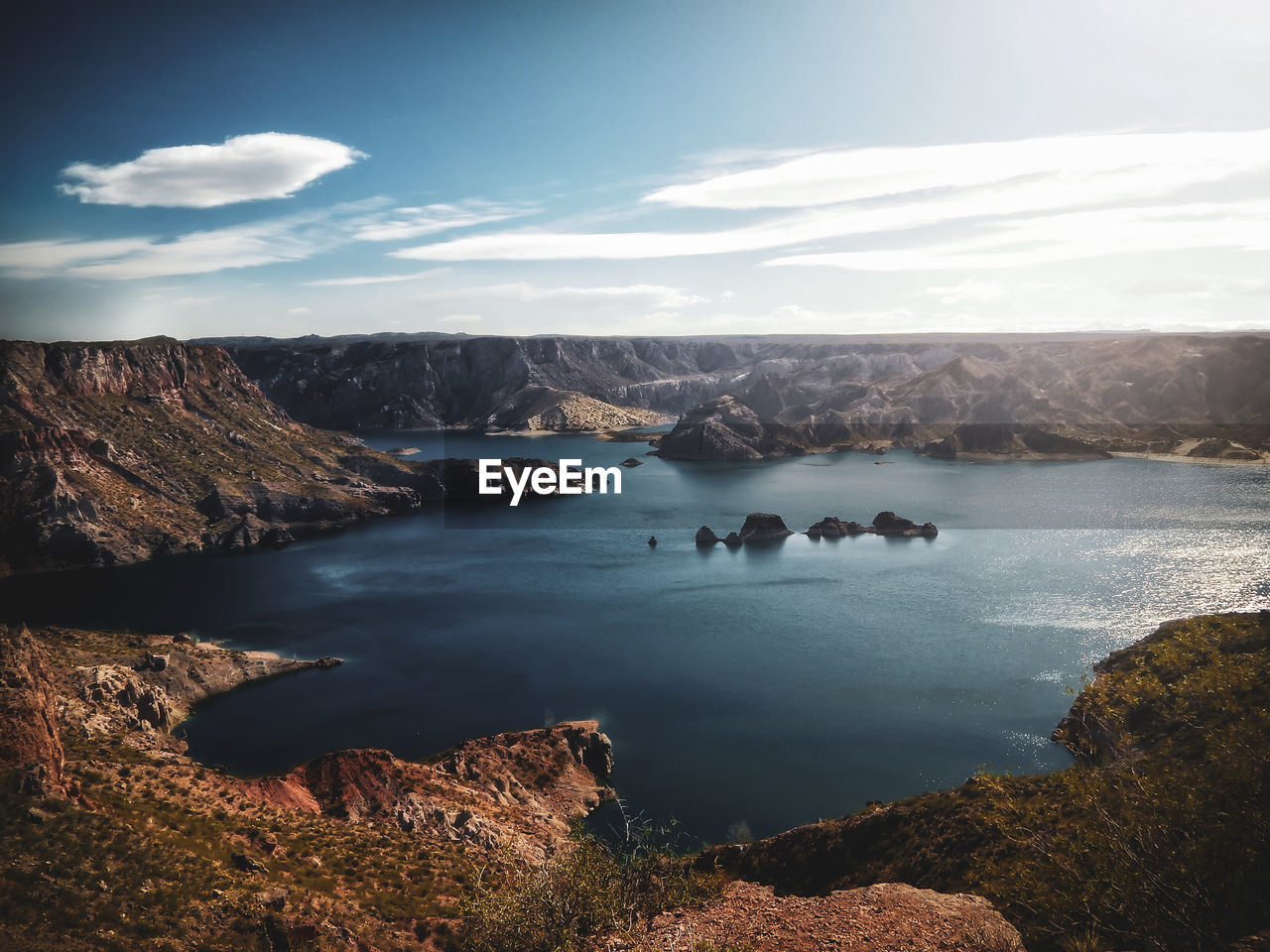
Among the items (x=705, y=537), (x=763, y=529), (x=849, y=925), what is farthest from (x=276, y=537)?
(x=849, y=925)

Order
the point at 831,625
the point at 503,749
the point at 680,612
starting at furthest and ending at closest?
the point at 680,612 < the point at 831,625 < the point at 503,749

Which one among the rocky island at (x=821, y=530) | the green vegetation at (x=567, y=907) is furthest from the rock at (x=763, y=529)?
the green vegetation at (x=567, y=907)

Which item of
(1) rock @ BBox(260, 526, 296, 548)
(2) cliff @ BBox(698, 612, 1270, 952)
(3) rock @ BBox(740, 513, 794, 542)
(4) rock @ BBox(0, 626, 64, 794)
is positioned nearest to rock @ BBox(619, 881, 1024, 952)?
(2) cliff @ BBox(698, 612, 1270, 952)

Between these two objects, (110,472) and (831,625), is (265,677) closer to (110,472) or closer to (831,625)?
(831,625)

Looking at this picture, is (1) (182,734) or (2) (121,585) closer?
(1) (182,734)

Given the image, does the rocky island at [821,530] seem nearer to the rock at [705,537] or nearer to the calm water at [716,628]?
the rock at [705,537]

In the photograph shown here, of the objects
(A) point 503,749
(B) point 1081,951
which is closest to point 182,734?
(A) point 503,749
